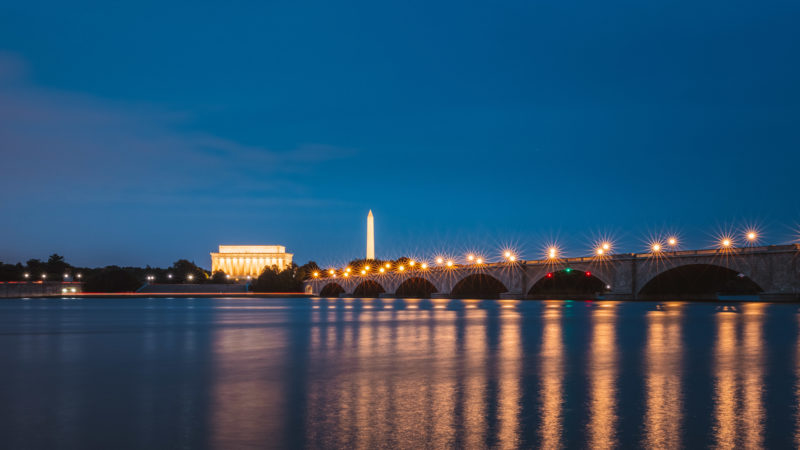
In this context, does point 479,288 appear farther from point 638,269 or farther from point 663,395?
point 663,395

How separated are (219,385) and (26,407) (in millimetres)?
4332

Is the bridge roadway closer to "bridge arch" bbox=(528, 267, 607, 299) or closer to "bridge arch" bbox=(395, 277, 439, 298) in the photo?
"bridge arch" bbox=(528, 267, 607, 299)

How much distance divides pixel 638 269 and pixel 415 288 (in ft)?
260

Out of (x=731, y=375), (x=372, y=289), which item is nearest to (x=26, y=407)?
(x=731, y=375)

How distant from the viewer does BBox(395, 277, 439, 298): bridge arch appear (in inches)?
6496

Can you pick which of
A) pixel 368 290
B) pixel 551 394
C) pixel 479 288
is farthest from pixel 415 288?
pixel 551 394

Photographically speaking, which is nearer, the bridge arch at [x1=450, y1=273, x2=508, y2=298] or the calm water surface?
the calm water surface

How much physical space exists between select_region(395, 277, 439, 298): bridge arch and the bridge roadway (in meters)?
11.0

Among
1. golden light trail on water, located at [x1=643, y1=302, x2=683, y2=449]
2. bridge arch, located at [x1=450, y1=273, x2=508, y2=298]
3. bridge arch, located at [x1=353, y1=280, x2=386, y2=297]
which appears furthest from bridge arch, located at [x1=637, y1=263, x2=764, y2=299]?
bridge arch, located at [x1=353, y1=280, x2=386, y2=297]

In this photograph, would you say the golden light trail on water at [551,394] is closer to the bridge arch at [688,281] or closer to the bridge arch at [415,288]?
the bridge arch at [688,281]

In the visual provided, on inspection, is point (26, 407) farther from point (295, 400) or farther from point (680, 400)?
point (680, 400)

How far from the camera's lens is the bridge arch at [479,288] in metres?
144

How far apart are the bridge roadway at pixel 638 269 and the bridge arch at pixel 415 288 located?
10991 mm

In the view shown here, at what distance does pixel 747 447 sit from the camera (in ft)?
33.8
